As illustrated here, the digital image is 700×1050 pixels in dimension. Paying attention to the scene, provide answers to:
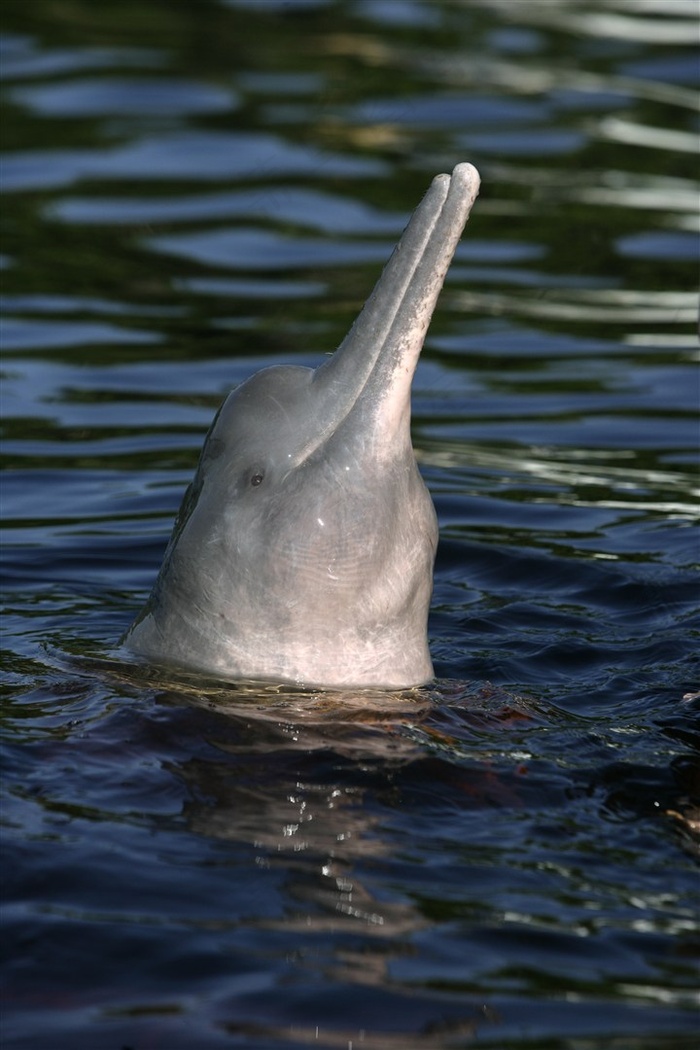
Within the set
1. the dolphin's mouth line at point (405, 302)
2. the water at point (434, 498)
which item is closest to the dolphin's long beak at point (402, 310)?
the dolphin's mouth line at point (405, 302)

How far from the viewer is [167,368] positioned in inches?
446

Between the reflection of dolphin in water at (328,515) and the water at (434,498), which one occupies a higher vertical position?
the reflection of dolphin in water at (328,515)

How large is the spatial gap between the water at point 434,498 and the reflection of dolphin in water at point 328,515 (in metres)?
0.17

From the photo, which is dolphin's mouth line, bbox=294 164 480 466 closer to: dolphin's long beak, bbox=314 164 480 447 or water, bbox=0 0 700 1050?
dolphin's long beak, bbox=314 164 480 447

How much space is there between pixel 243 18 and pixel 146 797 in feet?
50.5

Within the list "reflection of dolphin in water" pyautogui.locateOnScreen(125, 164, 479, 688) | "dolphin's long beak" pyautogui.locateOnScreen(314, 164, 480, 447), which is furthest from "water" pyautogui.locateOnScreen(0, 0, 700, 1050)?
"dolphin's long beak" pyautogui.locateOnScreen(314, 164, 480, 447)

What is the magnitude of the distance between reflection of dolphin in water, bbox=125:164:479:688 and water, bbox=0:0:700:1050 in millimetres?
170

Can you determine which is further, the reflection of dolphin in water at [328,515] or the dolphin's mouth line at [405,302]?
the reflection of dolphin in water at [328,515]

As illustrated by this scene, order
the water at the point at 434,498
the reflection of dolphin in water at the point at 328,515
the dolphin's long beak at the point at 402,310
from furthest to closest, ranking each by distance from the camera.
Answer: the reflection of dolphin in water at the point at 328,515
the dolphin's long beak at the point at 402,310
the water at the point at 434,498

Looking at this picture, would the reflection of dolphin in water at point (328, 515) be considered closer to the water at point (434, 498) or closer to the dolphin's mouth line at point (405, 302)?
the dolphin's mouth line at point (405, 302)

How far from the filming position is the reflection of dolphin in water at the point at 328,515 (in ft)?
17.9

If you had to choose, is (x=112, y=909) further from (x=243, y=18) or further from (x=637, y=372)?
(x=243, y=18)

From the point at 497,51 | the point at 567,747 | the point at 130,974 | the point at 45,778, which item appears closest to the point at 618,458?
the point at 567,747

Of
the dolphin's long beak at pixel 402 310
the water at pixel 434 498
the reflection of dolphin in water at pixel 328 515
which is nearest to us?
the water at pixel 434 498
